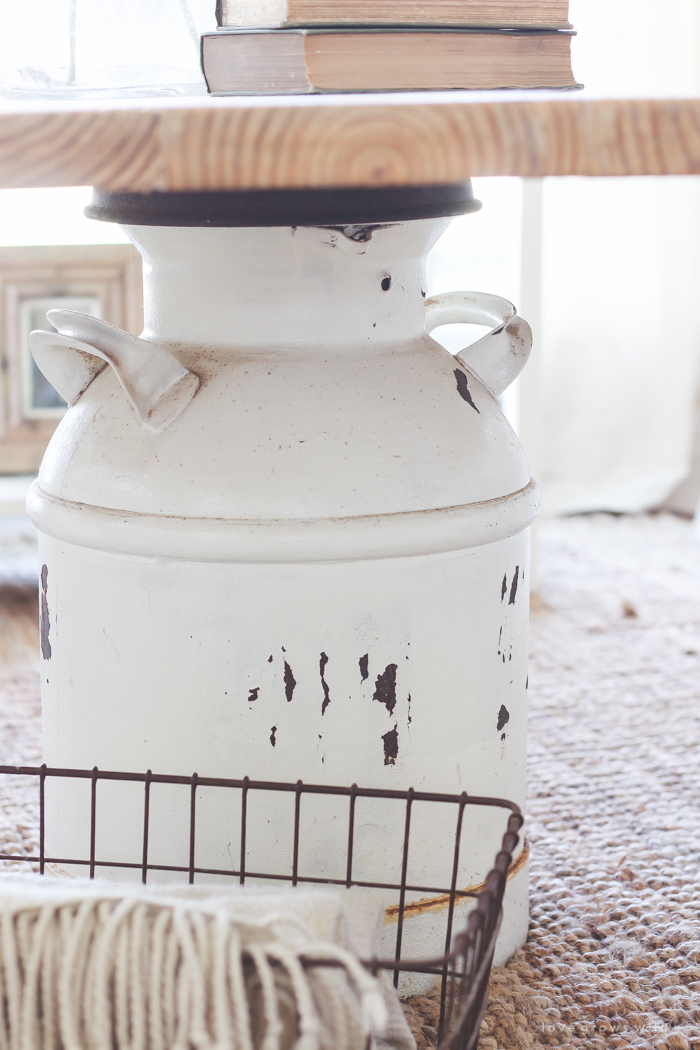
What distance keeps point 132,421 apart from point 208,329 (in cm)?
9

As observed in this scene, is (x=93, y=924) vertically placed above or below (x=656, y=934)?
above

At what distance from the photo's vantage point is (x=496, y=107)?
1.57 ft

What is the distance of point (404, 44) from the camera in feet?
2.17

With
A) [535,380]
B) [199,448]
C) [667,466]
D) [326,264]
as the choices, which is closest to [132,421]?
[199,448]

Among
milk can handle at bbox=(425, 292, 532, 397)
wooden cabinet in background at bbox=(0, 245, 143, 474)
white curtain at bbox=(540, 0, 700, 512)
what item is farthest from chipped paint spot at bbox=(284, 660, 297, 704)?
white curtain at bbox=(540, 0, 700, 512)

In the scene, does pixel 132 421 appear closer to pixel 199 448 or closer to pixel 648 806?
pixel 199 448

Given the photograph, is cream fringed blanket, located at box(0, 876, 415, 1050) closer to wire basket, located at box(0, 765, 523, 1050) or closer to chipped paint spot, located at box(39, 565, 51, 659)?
wire basket, located at box(0, 765, 523, 1050)

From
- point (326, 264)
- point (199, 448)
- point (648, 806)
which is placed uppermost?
point (326, 264)

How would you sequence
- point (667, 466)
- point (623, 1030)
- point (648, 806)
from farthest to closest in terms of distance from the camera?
point (667, 466) < point (648, 806) < point (623, 1030)

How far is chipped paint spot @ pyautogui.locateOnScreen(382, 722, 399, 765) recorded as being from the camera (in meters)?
0.76

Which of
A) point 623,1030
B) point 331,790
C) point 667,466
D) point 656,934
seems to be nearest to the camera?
point 331,790

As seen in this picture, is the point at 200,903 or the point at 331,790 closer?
the point at 200,903

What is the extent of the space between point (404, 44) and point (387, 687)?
41 centimetres

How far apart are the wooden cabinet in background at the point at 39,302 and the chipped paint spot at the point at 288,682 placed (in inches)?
41.8
